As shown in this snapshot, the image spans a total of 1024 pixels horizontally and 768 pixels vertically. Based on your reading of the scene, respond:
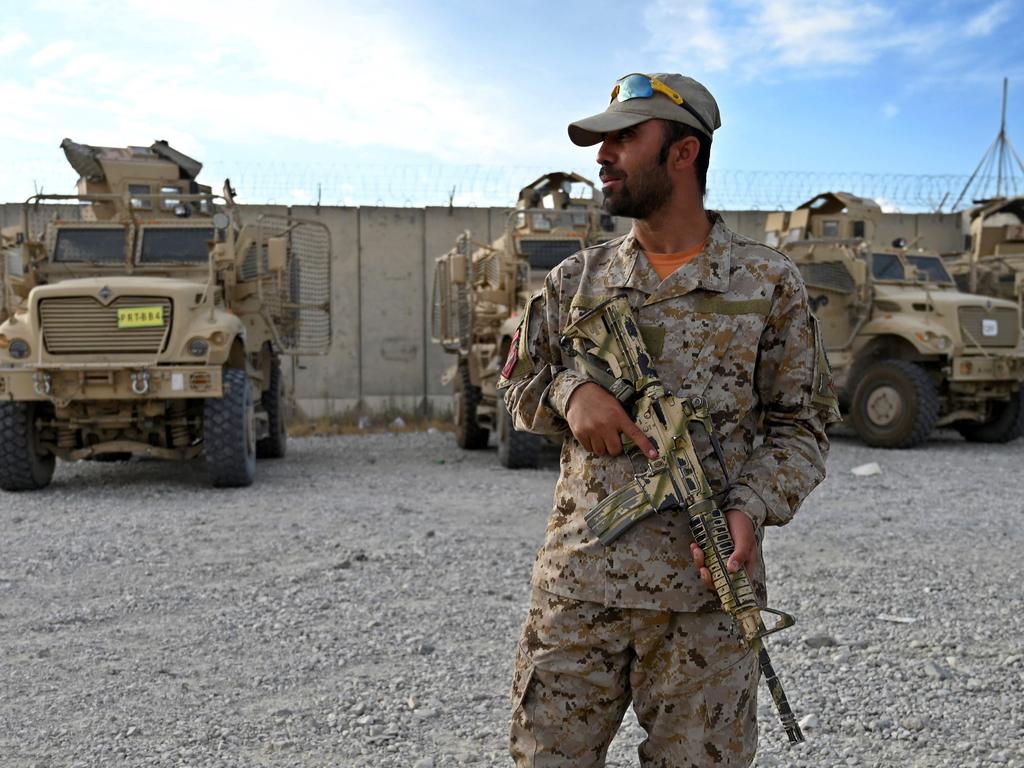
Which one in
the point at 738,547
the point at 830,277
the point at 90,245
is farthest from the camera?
the point at 830,277

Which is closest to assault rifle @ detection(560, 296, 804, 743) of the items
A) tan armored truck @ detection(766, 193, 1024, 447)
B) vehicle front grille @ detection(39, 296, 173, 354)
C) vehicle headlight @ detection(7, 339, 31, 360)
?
vehicle front grille @ detection(39, 296, 173, 354)

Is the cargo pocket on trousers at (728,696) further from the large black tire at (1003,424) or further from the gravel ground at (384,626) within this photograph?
the large black tire at (1003,424)

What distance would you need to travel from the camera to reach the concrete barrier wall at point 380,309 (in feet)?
41.4

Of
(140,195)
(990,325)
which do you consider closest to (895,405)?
(990,325)

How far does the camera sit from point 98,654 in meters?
3.80

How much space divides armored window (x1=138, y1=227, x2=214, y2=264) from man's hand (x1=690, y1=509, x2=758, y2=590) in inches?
287

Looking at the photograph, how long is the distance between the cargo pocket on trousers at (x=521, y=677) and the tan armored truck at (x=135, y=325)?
5583 millimetres

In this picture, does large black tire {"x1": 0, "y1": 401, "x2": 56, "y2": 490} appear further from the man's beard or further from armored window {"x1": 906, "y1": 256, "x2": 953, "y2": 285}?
armored window {"x1": 906, "y1": 256, "x2": 953, "y2": 285}

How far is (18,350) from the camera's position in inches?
283

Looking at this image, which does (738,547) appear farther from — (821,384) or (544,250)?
(544,250)

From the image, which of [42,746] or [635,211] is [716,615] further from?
[42,746]

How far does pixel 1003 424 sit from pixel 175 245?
786 centimetres

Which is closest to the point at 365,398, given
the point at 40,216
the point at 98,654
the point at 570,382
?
the point at 40,216

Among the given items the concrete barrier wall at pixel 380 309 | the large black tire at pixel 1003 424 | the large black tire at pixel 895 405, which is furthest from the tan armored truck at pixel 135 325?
the large black tire at pixel 1003 424
